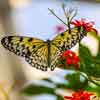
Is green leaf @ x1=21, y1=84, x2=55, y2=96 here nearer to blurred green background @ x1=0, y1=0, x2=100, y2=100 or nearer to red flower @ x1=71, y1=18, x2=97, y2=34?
blurred green background @ x1=0, y1=0, x2=100, y2=100

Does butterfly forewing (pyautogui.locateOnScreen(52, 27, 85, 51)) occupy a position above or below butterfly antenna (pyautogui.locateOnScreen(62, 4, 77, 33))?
below

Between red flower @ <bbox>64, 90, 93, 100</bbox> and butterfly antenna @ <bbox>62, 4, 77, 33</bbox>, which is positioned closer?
red flower @ <bbox>64, 90, 93, 100</bbox>

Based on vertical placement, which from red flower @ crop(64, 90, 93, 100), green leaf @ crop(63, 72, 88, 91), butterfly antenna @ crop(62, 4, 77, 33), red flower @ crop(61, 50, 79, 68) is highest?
butterfly antenna @ crop(62, 4, 77, 33)

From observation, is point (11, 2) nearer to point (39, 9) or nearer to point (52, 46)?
point (39, 9)

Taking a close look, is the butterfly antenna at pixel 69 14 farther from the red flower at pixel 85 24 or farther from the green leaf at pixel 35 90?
the green leaf at pixel 35 90

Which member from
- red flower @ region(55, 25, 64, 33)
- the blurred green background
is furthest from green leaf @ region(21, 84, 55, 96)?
red flower @ region(55, 25, 64, 33)

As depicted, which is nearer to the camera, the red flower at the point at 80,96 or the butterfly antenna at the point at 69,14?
the red flower at the point at 80,96

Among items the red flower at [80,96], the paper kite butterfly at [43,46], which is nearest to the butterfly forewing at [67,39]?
the paper kite butterfly at [43,46]
